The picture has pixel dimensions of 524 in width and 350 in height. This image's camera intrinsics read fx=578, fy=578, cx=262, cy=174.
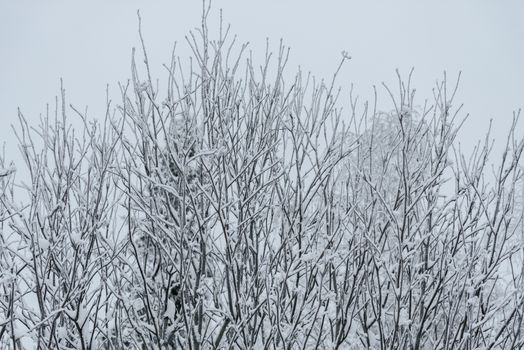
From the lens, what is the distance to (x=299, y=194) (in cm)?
442

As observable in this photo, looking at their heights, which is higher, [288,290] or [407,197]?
[407,197]

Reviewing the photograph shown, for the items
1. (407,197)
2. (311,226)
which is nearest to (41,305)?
(311,226)

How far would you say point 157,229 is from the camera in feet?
14.2

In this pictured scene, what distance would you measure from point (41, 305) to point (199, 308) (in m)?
1.09

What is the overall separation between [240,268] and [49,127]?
2.13 metres

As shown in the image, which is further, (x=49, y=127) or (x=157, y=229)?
(x=49, y=127)

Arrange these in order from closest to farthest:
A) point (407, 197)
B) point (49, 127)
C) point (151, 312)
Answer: point (151, 312), point (407, 197), point (49, 127)

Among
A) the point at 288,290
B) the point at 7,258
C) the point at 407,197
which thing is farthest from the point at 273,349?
the point at 7,258

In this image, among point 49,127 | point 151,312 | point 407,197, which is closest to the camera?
point 151,312

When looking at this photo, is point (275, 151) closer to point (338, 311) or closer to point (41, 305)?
point (338, 311)

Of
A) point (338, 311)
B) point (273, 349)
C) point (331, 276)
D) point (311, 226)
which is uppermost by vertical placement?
point (311, 226)

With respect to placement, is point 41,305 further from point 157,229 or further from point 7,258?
point 157,229

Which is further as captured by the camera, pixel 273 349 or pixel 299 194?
pixel 299 194

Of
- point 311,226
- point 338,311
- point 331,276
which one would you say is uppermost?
point 311,226
